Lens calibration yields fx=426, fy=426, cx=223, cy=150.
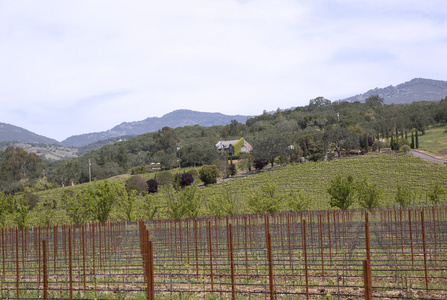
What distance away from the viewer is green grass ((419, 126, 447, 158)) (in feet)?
Answer: 249

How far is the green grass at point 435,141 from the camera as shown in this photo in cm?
7591

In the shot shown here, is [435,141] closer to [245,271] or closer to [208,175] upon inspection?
[208,175]

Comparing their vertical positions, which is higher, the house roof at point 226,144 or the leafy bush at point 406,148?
the house roof at point 226,144

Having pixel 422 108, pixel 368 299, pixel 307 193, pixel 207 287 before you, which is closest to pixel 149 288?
pixel 368 299

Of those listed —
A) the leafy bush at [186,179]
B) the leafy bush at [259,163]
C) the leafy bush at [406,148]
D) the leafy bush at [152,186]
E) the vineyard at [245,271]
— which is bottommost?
the vineyard at [245,271]

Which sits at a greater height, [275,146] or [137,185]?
[275,146]

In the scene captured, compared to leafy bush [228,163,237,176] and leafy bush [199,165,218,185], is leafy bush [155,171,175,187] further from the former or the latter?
leafy bush [228,163,237,176]

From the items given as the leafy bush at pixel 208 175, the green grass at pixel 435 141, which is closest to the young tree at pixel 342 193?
the leafy bush at pixel 208 175

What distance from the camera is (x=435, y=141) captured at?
84.6 meters

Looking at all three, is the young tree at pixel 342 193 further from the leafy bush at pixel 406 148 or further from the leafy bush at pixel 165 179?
the leafy bush at pixel 406 148

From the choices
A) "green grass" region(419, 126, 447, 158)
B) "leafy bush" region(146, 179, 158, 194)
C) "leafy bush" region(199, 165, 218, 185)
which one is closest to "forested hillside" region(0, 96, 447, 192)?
"green grass" region(419, 126, 447, 158)

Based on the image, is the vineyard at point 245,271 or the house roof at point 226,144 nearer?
the vineyard at point 245,271

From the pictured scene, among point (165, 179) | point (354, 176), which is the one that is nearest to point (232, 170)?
point (165, 179)

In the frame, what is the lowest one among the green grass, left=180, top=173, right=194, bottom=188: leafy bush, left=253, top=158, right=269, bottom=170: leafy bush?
left=180, top=173, right=194, bottom=188: leafy bush
